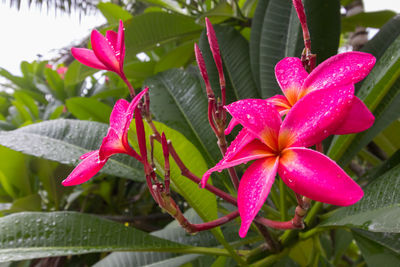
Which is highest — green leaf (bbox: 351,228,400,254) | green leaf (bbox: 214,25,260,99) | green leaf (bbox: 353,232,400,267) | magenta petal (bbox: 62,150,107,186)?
magenta petal (bbox: 62,150,107,186)

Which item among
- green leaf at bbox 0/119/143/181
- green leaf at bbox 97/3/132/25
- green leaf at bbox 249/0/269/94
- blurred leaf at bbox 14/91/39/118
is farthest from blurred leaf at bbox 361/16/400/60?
blurred leaf at bbox 14/91/39/118

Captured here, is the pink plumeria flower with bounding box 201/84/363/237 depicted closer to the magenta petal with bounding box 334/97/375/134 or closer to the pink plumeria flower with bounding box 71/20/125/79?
the magenta petal with bounding box 334/97/375/134

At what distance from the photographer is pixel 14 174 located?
1076mm

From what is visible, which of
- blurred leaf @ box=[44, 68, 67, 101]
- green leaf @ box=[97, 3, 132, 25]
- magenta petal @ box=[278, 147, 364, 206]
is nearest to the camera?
magenta petal @ box=[278, 147, 364, 206]

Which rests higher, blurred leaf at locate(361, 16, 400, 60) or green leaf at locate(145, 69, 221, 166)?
blurred leaf at locate(361, 16, 400, 60)

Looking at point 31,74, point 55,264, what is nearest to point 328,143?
point 55,264

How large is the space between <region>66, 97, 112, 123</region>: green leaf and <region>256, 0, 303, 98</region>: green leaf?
0.51 metres

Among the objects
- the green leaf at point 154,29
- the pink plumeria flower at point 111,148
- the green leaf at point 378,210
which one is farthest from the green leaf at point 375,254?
the green leaf at point 154,29

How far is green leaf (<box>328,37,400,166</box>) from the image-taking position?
1.88ft

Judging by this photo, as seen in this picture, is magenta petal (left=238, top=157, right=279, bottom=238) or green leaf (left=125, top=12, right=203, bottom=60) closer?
magenta petal (left=238, top=157, right=279, bottom=238)

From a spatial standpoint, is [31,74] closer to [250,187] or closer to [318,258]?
[318,258]

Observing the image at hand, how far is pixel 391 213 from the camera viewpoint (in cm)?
44

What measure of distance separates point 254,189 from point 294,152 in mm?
43

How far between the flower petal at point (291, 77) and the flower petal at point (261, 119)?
6 centimetres
